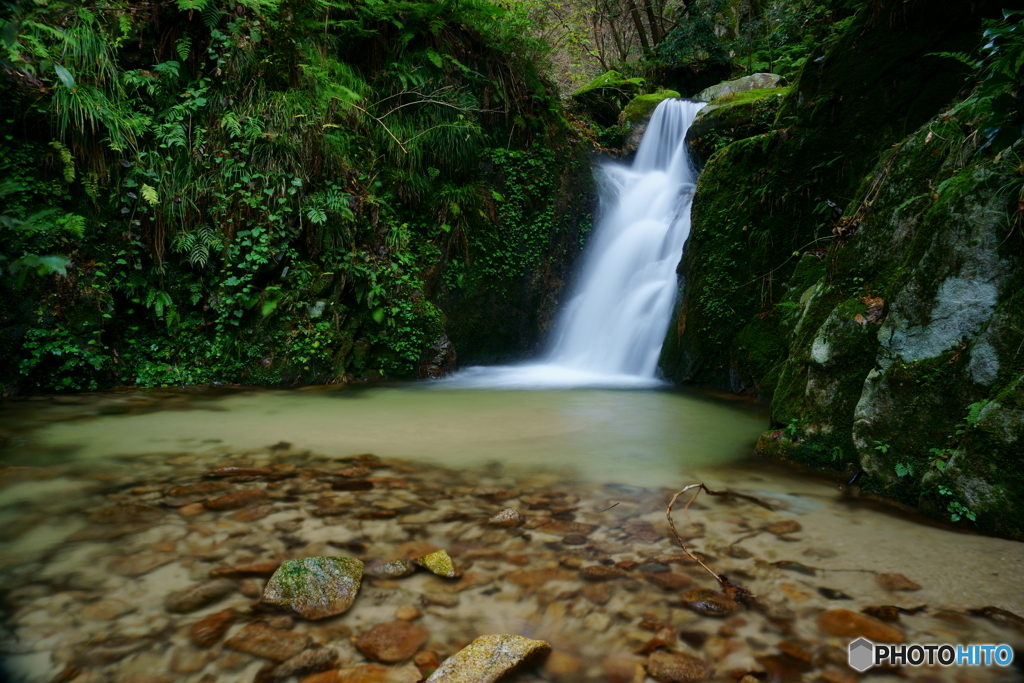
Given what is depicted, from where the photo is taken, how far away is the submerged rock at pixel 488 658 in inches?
66.9

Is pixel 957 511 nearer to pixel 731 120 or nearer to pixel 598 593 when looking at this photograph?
pixel 598 593

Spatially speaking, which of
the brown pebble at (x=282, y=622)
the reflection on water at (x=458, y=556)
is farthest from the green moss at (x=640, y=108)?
the brown pebble at (x=282, y=622)

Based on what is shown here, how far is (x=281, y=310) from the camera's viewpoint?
6387 mm

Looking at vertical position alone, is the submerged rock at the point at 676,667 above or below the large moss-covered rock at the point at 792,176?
Result: below

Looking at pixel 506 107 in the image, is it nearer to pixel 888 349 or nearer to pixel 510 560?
pixel 888 349

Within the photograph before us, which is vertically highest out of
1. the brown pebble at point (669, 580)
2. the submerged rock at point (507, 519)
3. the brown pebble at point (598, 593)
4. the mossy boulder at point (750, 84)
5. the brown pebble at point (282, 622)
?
the mossy boulder at point (750, 84)

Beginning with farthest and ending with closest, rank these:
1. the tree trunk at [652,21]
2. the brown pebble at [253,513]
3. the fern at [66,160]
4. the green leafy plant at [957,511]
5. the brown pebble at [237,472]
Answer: the tree trunk at [652,21] < the fern at [66,160] < the brown pebble at [237,472] < the brown pebble at [253,513] < the green leafy plant at [957,511]

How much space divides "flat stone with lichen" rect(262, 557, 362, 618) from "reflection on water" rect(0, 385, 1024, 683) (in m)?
0.06

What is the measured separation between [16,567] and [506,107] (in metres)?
7.66

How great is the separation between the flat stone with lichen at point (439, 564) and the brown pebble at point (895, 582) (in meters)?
1.71

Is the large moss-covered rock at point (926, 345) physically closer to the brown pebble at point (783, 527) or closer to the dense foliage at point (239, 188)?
the brown pebble at point (783, 527)

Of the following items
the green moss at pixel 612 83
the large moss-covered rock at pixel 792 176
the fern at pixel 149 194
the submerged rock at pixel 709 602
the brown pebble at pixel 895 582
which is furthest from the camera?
the green moss at pixel 612 83

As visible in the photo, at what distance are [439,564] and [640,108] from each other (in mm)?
11201

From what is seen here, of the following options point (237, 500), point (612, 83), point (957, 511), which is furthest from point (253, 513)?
point (612, 83)
